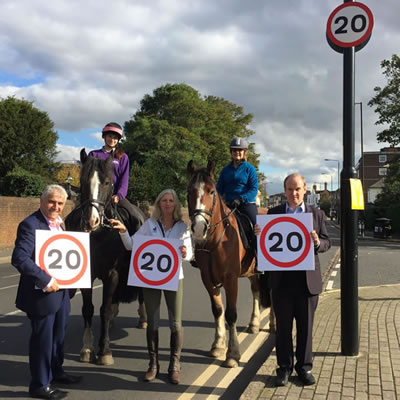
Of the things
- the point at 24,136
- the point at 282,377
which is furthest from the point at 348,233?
the point at 24,136

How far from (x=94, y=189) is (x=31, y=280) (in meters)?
1.29

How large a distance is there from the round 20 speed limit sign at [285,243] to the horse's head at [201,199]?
610 mm

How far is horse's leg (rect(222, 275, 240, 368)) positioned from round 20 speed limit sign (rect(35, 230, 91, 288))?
1836 mm

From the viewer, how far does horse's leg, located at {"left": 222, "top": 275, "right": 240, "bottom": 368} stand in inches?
204

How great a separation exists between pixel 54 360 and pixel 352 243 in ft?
11.9

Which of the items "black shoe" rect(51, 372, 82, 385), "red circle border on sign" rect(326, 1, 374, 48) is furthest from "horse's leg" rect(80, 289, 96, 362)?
"red circle border on sign" rect(326, 1, 374, 48)

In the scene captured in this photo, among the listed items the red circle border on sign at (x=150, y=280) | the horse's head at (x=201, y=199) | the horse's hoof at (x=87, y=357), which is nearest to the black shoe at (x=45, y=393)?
the horse's hoof at (x=87, y=357)

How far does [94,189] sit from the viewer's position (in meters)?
4.84

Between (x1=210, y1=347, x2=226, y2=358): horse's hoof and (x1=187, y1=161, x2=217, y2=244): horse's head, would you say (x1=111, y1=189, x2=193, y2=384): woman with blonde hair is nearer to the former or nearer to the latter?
(x1=187, y1=161, x2=217, y2=244): horse's head

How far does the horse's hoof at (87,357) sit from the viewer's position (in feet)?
17.3

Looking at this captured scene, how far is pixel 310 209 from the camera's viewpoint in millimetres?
4590

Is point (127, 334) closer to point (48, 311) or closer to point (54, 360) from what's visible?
point (54, 360)

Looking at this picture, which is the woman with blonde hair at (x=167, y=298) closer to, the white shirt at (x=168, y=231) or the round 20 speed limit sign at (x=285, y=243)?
the white shirt at (x=168, y=231)

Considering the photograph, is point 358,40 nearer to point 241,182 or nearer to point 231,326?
point 241,182
